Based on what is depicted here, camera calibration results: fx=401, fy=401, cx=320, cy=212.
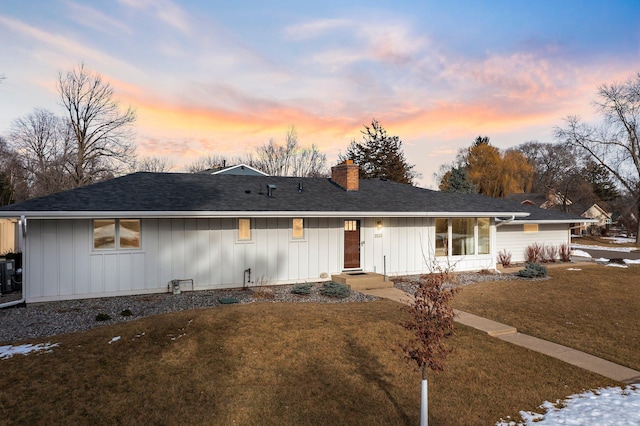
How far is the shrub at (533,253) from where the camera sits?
21.1 meters

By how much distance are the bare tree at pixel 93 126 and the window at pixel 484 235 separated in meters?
29.9

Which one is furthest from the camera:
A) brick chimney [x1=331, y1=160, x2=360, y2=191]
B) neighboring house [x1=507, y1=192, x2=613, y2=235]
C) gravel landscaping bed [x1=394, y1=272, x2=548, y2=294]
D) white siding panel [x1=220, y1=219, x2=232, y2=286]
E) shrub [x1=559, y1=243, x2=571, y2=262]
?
neighboring house [x1=507, y1=192, x2=613, y2=235]

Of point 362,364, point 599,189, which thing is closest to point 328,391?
point 362,364

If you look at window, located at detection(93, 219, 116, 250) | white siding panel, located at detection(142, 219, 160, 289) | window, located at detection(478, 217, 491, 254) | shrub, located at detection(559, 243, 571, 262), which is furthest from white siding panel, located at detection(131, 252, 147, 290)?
shrub, located at detection(559, 243, 571, 262)

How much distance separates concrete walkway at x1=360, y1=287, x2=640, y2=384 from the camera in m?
6.38

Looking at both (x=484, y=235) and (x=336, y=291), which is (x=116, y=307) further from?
(x=484, y=235)

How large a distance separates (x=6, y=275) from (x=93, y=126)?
25249 millimetres

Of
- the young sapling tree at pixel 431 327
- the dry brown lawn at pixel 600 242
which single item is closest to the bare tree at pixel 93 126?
the young sapling tree at pixel 431 327

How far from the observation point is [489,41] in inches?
602

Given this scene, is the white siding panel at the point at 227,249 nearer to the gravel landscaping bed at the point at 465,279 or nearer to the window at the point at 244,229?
the window at the point at 244,229

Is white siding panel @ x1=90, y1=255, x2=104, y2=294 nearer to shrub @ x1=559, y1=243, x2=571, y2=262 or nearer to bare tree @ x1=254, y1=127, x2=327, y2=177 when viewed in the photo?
shrub @ x1=559, y1=243, x2=571, y2=262

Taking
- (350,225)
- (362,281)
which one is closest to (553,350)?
(362,281)

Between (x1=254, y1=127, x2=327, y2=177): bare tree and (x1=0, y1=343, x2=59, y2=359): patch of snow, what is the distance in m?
46.0

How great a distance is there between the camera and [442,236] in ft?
53.9
